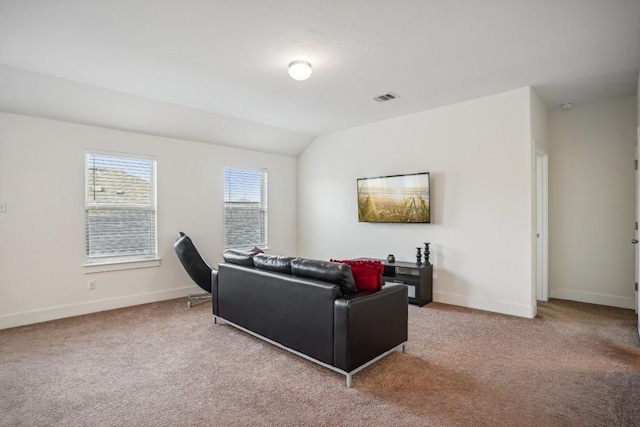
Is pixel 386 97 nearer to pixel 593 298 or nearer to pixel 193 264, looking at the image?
pixel 193 264

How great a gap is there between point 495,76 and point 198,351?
4017 millimetres

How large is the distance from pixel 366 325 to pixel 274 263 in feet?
3.34

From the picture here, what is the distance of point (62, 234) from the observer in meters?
4.18

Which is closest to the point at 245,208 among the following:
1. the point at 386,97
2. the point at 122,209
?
the point at 122,209

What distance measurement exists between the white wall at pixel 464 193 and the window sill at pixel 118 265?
3013 mm

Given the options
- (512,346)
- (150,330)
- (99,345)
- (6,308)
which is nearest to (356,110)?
(512,346)

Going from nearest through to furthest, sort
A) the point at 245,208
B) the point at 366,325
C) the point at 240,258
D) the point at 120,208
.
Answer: the point at 366,325 → the point at 240,258 → the point at 120,208 → the point at 245,208

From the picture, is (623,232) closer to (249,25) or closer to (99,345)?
(249,25)

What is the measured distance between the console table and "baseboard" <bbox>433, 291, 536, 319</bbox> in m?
0.18

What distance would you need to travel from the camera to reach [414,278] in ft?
14.9

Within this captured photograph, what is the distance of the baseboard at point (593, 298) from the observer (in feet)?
14.3

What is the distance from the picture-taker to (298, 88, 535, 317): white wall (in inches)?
160

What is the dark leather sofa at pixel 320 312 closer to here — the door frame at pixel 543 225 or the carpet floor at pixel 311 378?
the carpet floor at pixel 311 378

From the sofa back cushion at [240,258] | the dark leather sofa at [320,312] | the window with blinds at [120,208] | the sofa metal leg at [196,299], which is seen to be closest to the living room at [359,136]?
the window with blinds at [120,208]
